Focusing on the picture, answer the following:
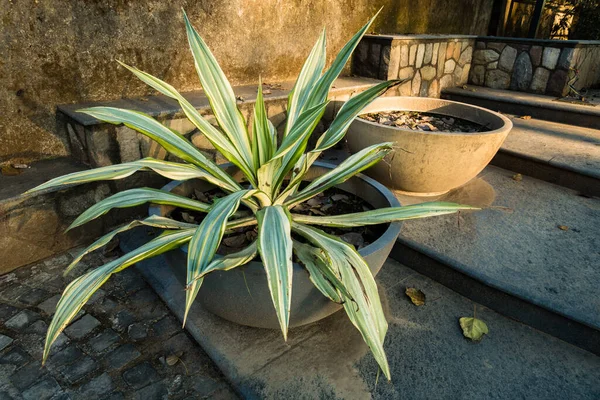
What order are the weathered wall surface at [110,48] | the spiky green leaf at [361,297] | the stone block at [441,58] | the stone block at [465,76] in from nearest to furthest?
the spiky green leaf at [361,297]
the weathered wall surface at [110,48]
the stone block at [441,58]
the stone block at [465,76]

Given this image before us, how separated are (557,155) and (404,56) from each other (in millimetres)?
1444

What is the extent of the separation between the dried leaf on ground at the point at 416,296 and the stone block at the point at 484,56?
134 inches

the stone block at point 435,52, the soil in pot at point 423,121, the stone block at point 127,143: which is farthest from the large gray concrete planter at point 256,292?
the stone block at point 435,52

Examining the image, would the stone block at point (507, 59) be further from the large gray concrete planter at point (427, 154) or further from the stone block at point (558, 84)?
the large gray concrete planter at point (427, 154)

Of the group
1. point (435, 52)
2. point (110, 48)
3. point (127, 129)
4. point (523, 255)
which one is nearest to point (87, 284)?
point (127, 129)

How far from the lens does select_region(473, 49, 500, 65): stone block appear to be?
404cm

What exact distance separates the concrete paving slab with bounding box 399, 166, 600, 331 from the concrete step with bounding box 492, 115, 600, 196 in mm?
99

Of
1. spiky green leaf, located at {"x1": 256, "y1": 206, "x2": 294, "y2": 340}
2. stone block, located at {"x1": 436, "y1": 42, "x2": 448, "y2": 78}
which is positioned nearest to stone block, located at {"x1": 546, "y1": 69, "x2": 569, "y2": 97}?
stone block, located at {"x1": 436, "y1": 42, "x2": 448, "y2": 78}

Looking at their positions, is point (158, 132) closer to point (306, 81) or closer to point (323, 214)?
point (306, 81)

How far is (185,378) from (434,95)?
348 cm

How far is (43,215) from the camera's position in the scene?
5.89 ft

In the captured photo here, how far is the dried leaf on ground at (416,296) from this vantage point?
1.60 meters

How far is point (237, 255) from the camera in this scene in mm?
1142

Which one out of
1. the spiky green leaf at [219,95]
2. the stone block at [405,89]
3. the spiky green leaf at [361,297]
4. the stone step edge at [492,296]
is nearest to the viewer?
the spiky green leaf at [361,297]
